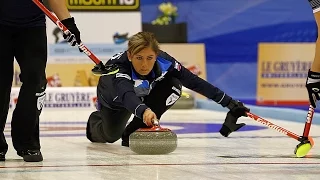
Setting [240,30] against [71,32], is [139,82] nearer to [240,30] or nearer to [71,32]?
[71,32]

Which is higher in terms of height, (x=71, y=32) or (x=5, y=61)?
(x=71, y=32)

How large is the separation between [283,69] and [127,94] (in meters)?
5.47

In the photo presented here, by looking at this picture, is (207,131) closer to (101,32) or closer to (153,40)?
(153,40)

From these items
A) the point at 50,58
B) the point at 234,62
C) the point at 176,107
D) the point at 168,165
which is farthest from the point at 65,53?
the point at 168,165

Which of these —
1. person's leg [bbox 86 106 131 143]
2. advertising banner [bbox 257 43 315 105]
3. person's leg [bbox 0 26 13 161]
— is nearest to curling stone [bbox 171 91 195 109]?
advertising banner [bbox 257 43 315 105]

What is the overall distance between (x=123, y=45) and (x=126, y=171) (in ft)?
19.4

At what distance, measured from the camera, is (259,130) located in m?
5.88

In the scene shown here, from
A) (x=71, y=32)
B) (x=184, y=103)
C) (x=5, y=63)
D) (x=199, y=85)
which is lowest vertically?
(x=184, y=103)

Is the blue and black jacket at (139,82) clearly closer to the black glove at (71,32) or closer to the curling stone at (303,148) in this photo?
the black glove at (71,32)

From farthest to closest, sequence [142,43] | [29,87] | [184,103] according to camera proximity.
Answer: [184,103] < [142,43] < [29,87]

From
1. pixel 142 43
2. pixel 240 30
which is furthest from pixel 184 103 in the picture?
pixel 142 43

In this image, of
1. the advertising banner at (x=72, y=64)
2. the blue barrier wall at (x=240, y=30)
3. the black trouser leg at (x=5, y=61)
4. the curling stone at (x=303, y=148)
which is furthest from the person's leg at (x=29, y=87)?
the blue barrier wall at (x=240, y=30)

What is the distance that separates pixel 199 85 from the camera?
448cm

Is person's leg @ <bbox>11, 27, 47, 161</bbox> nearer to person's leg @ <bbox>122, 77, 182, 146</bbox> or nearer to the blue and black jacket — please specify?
the blue and black jacket
